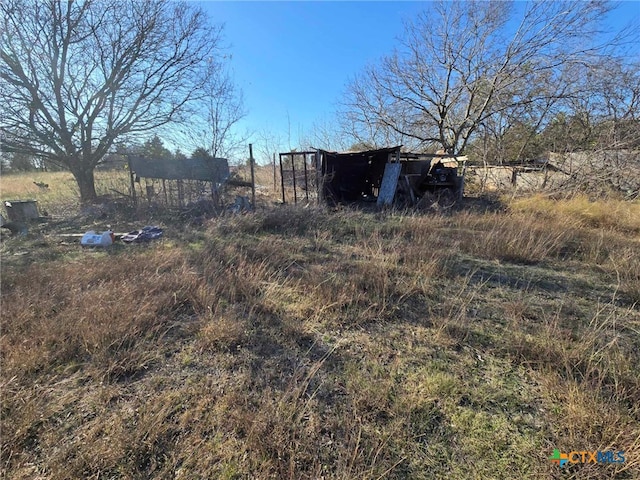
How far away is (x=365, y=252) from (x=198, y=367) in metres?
2.78

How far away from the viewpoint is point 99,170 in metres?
10.5

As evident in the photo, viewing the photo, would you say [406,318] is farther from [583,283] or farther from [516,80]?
[516,80]

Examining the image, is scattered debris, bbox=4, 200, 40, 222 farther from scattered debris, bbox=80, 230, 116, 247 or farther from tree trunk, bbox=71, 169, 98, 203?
scattered debris, bbox=80, 230, 116, 247

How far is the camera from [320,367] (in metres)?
1.91

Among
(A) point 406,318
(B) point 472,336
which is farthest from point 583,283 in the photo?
(A) point 406,318
